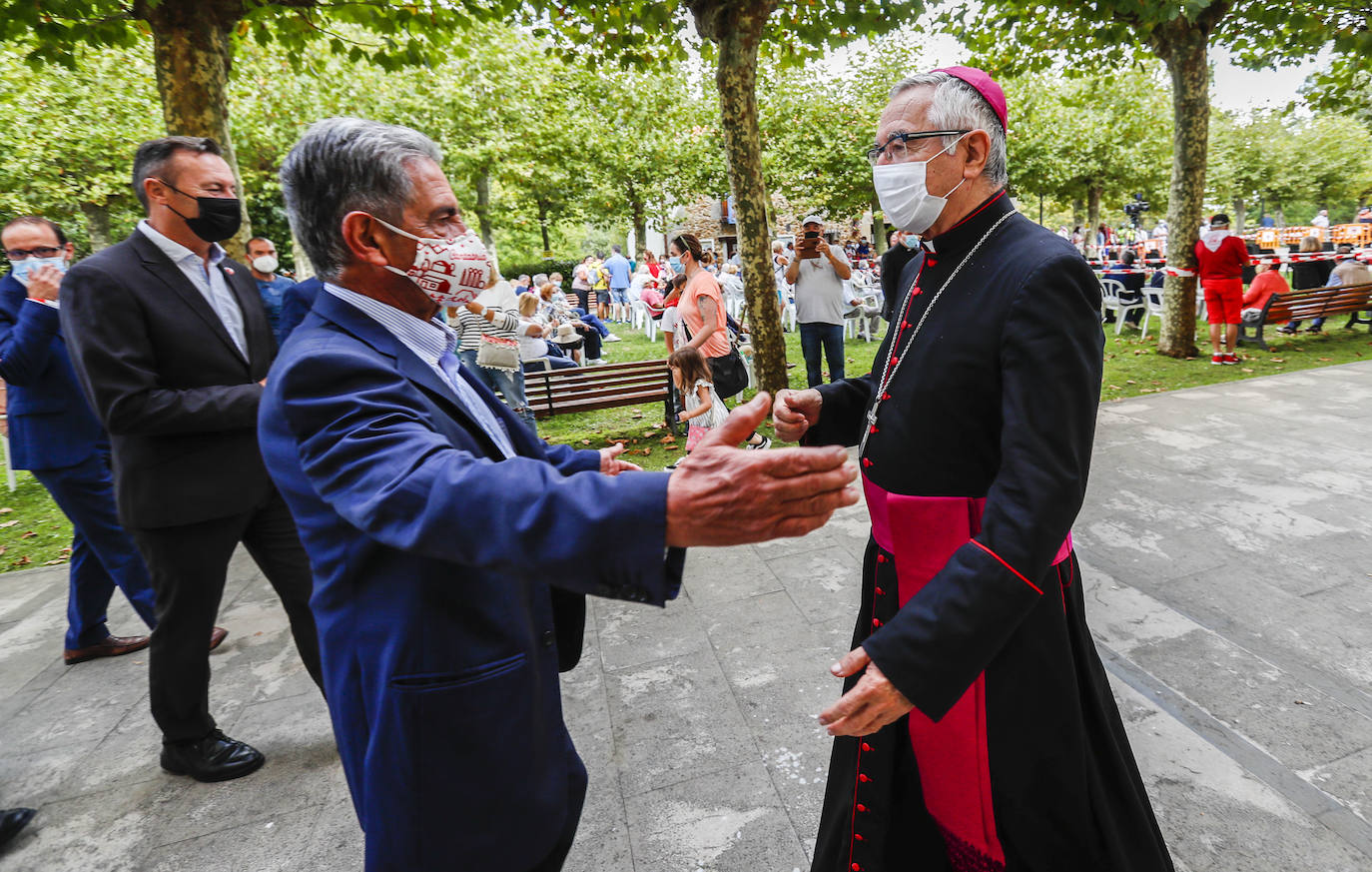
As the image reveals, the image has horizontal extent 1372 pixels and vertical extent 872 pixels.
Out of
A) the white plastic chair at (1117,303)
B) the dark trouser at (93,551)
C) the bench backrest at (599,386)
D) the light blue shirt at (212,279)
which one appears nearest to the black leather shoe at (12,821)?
the dark trouser at (93,551)

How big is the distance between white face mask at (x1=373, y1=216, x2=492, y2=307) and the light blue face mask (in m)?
3.03

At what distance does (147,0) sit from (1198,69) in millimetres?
11181

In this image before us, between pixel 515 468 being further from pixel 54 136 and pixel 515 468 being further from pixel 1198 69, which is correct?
pixel 54 136

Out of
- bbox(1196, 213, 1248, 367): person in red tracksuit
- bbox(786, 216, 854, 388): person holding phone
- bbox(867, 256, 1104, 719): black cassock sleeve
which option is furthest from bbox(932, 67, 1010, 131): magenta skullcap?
bbox(1196, 213, 1248, 367): person in red tracksuit

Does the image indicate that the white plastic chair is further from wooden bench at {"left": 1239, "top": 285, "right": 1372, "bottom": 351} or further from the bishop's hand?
the bishop's hand

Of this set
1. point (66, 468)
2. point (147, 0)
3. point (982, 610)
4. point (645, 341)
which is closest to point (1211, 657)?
point (982, 610)

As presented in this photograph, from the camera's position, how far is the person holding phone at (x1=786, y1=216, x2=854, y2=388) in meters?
8.45

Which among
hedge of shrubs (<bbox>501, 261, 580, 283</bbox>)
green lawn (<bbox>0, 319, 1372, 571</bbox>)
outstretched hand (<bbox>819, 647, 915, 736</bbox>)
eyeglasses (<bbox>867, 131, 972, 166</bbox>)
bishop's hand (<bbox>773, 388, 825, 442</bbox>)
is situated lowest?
green lawn (<bbox>0, 319, 1372, 571</bbox>)

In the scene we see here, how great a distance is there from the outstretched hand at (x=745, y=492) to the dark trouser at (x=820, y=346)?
308 inches

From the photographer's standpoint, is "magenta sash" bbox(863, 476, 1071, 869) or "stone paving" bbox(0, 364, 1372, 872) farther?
"stone paving" bbox(0, 364, 1372, 872)

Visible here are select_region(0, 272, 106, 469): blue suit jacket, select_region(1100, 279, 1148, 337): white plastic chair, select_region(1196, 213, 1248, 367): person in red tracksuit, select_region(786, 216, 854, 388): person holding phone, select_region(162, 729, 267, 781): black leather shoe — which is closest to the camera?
select_region(162, 729, 267, 781): black leather shoe

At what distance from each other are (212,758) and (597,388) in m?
5.52

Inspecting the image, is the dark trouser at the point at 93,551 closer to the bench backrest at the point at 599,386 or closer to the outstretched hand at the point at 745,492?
the outstretched hand at the point at 745,492

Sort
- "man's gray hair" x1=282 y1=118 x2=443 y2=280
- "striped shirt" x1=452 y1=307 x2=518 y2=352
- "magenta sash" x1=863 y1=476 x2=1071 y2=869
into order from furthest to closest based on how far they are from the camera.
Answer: "striped shirt" x1=452 y1=307 x2=518 y2=352
"magenta sash" x1=863 y1=476 x2=1071 y2=869
"man's gray hair" x1=282 y1=118 x2=443 y2=280
